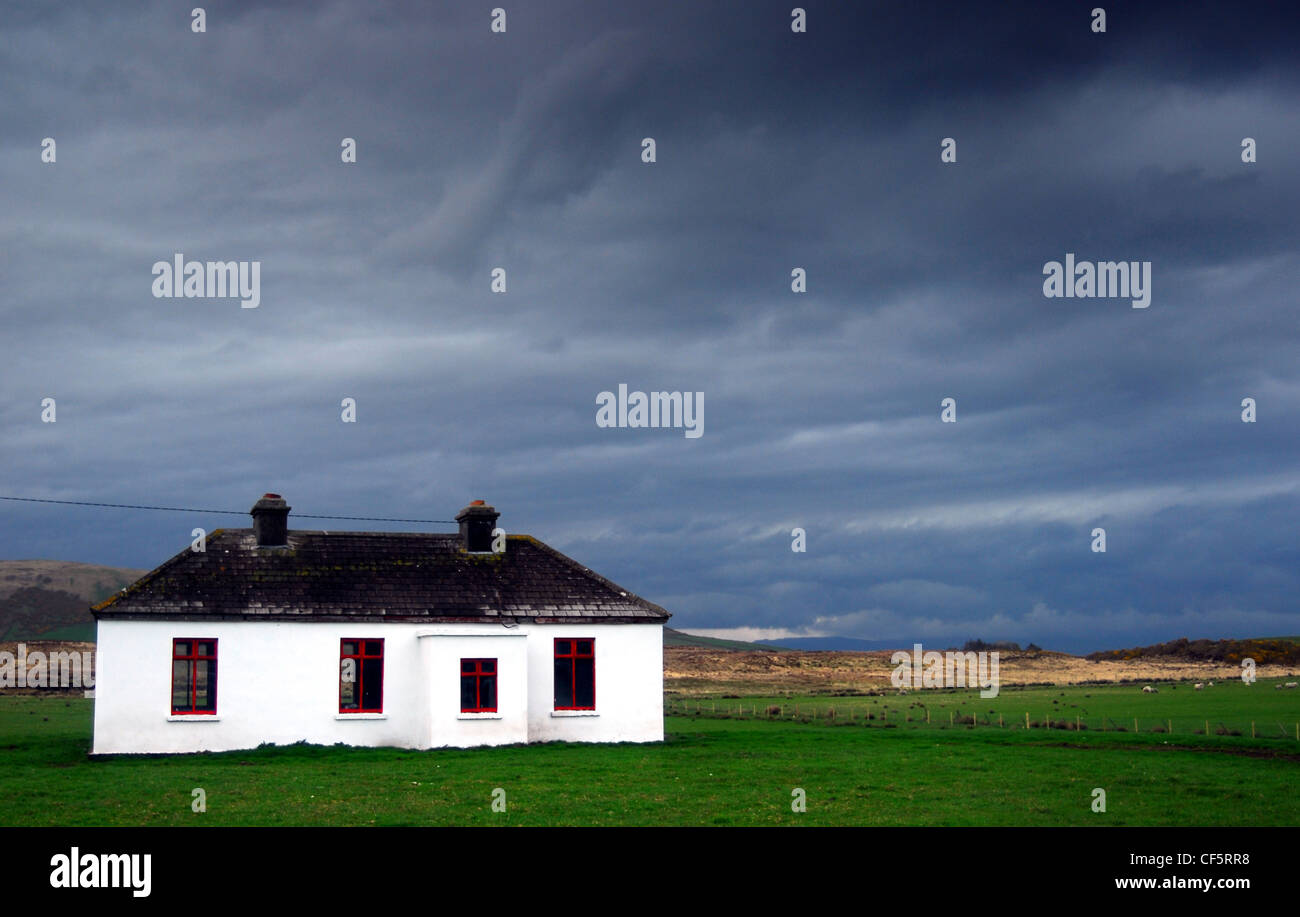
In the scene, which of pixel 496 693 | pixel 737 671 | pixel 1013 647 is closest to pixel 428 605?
pixel 496 693

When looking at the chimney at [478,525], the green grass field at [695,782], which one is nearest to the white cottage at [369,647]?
the chimney at [478,525]

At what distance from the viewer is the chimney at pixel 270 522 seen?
109ft

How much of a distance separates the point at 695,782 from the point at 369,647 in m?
12.5

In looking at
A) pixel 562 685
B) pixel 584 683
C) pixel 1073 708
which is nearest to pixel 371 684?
pixel 562 685

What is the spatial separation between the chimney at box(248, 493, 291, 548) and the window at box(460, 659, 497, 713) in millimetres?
6896

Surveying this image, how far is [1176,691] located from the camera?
68.4 meters

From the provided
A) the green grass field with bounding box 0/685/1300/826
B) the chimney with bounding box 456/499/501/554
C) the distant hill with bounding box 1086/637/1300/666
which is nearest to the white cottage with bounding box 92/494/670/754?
the chimney with bounding box 456/499/501/554

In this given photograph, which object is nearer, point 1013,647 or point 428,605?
point 428,605

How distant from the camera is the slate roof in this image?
30547 mm
